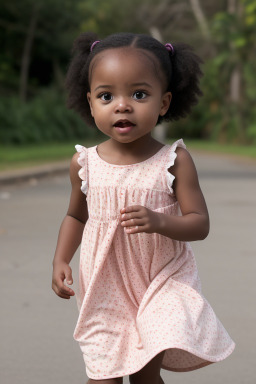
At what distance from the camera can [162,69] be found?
10.6 ft

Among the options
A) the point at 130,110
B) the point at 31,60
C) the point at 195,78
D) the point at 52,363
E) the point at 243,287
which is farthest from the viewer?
the point at 31,60

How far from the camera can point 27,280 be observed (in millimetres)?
6820

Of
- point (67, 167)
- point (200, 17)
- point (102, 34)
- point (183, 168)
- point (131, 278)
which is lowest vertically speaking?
point (131, 278)

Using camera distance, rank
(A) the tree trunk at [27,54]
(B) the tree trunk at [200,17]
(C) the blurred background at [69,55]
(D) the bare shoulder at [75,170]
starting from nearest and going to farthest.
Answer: (D) the bare shoulder at [75,170] → (C) the blurred background at [69,55] → (A) the tree trunk at [27,54] → (B) the tree trunk at [200,17]

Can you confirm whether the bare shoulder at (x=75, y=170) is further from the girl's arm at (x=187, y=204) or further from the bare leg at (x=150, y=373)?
the bare leg at (x=150, y=373)

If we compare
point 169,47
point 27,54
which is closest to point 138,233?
point 169,47

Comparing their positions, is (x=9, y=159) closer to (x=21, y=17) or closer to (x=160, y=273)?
(x=160, y=273)

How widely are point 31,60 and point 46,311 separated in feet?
146

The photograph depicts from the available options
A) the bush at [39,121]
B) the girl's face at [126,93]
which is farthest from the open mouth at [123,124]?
the bush at [39,121]

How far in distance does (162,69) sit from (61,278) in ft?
2.77

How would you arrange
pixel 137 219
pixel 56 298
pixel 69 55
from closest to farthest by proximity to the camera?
pixel 137 219
pixel 56 298
pixel 69 55

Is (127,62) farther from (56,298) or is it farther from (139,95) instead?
(56,298)

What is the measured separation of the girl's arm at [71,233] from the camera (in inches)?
132

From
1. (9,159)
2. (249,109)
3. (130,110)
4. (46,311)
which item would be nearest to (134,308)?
(130,110)
